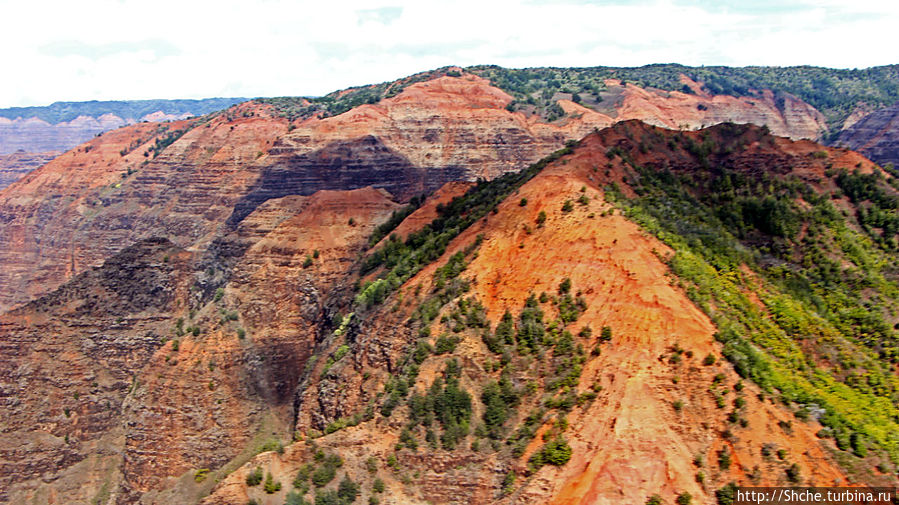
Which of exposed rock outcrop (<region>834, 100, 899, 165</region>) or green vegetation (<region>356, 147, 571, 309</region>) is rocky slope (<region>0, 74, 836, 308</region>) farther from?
green vegetation (<region>356, 147, 571, 309</region>)

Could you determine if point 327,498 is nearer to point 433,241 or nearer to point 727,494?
point 727,494

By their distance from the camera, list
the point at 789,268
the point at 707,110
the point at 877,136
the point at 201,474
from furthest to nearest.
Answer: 1. the point at 707,110
2. the point at 877,136
3. the point at 201,474
4. the point at 789,268

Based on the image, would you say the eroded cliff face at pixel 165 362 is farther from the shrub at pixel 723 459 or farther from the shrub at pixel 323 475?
the shrub at pixel 723 459

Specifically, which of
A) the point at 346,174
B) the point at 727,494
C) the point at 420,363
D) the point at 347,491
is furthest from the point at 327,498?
the point at 346,174

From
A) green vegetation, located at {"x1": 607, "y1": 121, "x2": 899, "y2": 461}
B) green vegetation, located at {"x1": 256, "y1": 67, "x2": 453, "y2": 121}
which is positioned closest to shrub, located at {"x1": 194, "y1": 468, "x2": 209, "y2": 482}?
green vegetation, located at {"x1": 607, "y1": 121, "x2": 899, "y2": 461}

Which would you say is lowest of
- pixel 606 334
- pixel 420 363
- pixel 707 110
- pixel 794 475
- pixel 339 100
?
pixel 794 475

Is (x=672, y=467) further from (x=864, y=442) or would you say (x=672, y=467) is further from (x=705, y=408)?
(x=864, y=442)
